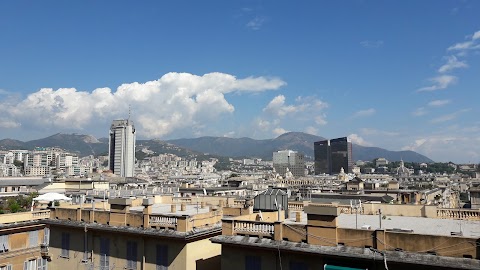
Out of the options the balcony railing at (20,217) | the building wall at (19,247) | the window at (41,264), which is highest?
the balcony railing at (20,217)

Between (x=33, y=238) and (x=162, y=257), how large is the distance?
1696 centimetres

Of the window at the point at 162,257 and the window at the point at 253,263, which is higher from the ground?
the window at the point at 253,263

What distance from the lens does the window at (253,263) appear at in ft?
67.5

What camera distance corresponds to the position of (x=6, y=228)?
1320 inches

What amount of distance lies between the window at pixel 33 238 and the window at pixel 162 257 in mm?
16489

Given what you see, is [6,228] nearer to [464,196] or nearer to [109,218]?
[109,218]

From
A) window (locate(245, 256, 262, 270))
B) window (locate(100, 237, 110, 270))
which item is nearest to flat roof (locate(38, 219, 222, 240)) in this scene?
window (locate(100, 237, 110, 270))

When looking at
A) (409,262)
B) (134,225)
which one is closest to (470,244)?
(409,262)

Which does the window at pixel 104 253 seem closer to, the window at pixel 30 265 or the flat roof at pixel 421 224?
the window at pixel 30 265

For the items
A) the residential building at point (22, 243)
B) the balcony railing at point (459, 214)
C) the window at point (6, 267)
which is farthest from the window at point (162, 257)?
the balcony railing at point (459, 214)

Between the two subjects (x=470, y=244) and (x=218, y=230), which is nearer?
(x=470, y=244)

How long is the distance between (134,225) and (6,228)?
46.9 ft

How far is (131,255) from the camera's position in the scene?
26422mm

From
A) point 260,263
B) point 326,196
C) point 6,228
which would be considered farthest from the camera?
point 326,196
